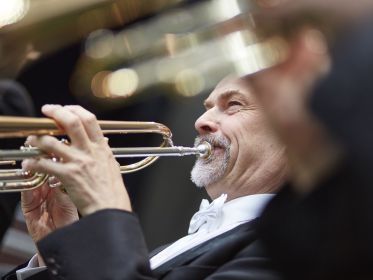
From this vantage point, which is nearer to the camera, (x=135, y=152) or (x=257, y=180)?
(x=135, y=152)

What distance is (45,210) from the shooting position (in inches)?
95.0

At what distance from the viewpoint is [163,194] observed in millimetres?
4191

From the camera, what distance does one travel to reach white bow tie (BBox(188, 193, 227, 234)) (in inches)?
87.7

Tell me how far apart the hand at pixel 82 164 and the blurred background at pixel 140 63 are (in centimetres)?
20

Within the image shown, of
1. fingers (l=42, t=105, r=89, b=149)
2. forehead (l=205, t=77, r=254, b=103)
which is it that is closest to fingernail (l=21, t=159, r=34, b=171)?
fingers (l=42, t=105, r=89, b=149)

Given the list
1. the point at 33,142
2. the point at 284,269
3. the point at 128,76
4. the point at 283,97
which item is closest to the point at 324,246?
the point at 284,269

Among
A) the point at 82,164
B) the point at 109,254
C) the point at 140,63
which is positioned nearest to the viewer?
the point at 109,254

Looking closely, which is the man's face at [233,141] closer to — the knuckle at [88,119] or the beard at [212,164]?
the beard at [212,164]

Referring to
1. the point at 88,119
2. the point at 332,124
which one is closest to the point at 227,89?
the point at 88,119

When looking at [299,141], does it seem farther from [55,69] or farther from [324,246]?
[55,69]

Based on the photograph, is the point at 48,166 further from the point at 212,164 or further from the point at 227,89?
the point at 227,89

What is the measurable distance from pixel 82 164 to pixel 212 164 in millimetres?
686

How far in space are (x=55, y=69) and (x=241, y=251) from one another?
2.29 m

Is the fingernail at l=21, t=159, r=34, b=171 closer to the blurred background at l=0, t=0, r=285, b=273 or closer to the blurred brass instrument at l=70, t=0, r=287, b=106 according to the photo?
the blurred background at l=0, t=0, r=285, b=273
